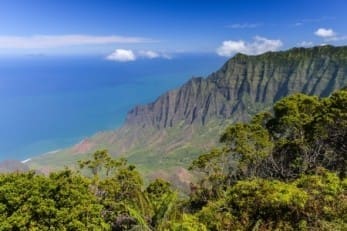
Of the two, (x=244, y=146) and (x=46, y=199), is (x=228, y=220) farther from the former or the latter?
(x=244, y=146)

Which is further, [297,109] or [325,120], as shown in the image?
[297,109]

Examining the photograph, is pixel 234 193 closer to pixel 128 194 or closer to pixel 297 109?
pixel 128 194

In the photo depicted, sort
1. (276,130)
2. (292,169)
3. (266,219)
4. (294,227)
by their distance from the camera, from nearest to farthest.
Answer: (294,227), (266,219), (292,169), (276,130)

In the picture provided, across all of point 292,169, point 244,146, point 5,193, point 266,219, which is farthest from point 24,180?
point 292,169

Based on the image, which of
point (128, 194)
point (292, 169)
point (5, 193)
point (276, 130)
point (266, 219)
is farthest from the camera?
point (276, 130)

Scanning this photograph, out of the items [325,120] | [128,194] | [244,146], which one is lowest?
[128,194]

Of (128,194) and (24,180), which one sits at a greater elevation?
(24,180)
